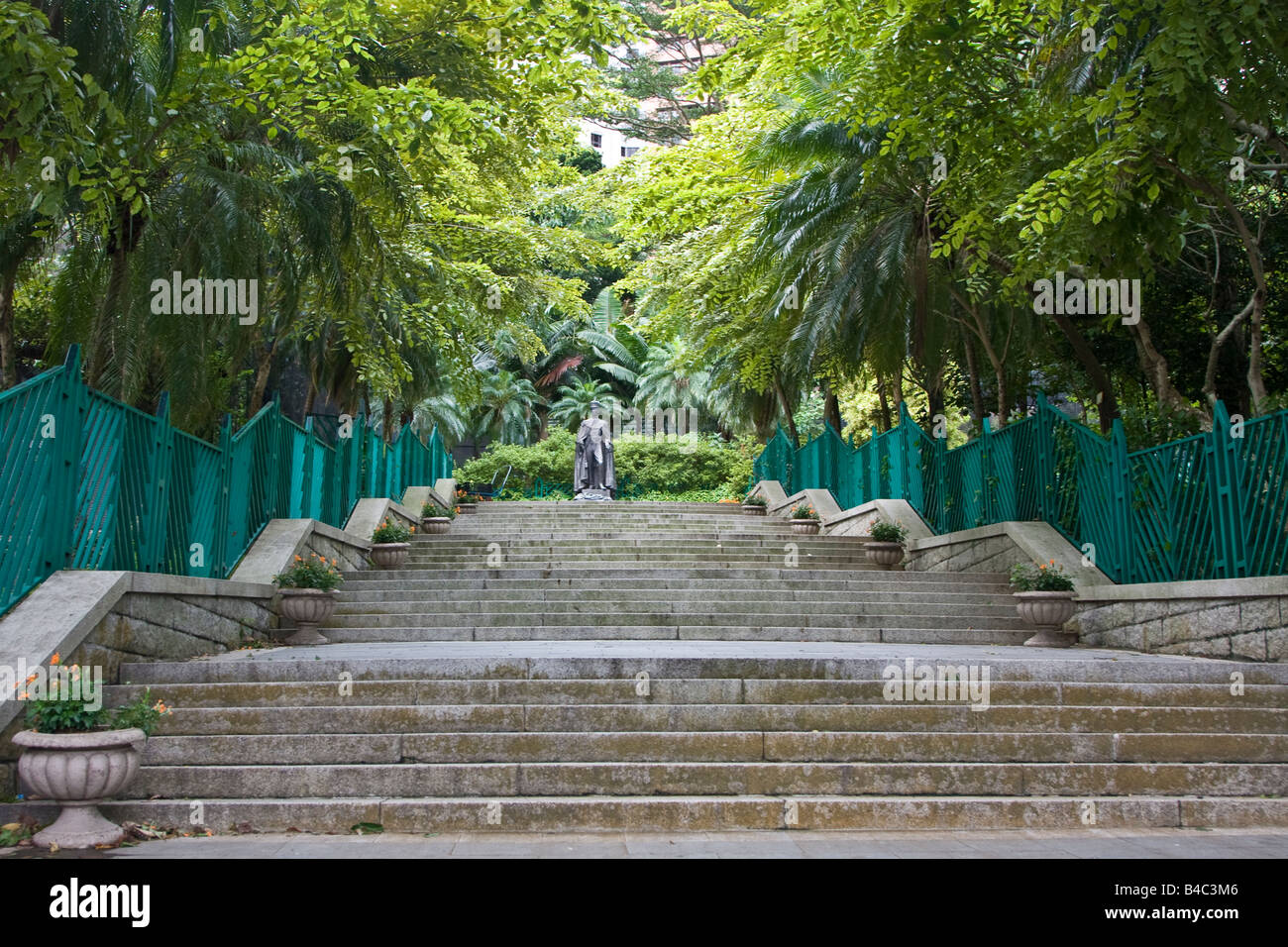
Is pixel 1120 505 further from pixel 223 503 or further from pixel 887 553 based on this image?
pixel 223 503

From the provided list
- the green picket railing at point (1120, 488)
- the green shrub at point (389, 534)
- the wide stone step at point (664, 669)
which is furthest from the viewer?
the green shrub at point (389, 534)

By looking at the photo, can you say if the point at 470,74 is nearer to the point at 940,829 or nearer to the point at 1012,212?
the point at 1012,212

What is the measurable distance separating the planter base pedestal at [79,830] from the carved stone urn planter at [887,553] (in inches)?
426

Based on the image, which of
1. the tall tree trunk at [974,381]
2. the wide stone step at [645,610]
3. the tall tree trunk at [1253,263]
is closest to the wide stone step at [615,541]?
the wide stone step at [645,610]

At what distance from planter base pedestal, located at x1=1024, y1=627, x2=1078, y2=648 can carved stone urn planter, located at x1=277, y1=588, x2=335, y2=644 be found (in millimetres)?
7124

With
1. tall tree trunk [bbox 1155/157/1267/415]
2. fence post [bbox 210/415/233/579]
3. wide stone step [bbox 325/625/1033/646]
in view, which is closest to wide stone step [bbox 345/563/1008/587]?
wide stone step [bbox 325/625/1033/646]

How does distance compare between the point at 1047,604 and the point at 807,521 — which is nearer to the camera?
the point at 1047,604

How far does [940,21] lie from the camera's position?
1035 cm

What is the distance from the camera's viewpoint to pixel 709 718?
6848mm

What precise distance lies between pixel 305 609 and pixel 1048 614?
24.4 feet

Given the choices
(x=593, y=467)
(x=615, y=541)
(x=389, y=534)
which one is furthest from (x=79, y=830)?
(x=593, y=467)

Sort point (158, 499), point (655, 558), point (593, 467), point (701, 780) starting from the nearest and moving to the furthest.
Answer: point (701, 780) → point (158, 499) → point (655, 558) → point (593, 467)

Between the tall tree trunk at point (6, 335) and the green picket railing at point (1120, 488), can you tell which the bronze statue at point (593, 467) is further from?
the tall tree trunk at point (6, 335)

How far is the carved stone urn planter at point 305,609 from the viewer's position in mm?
10125
